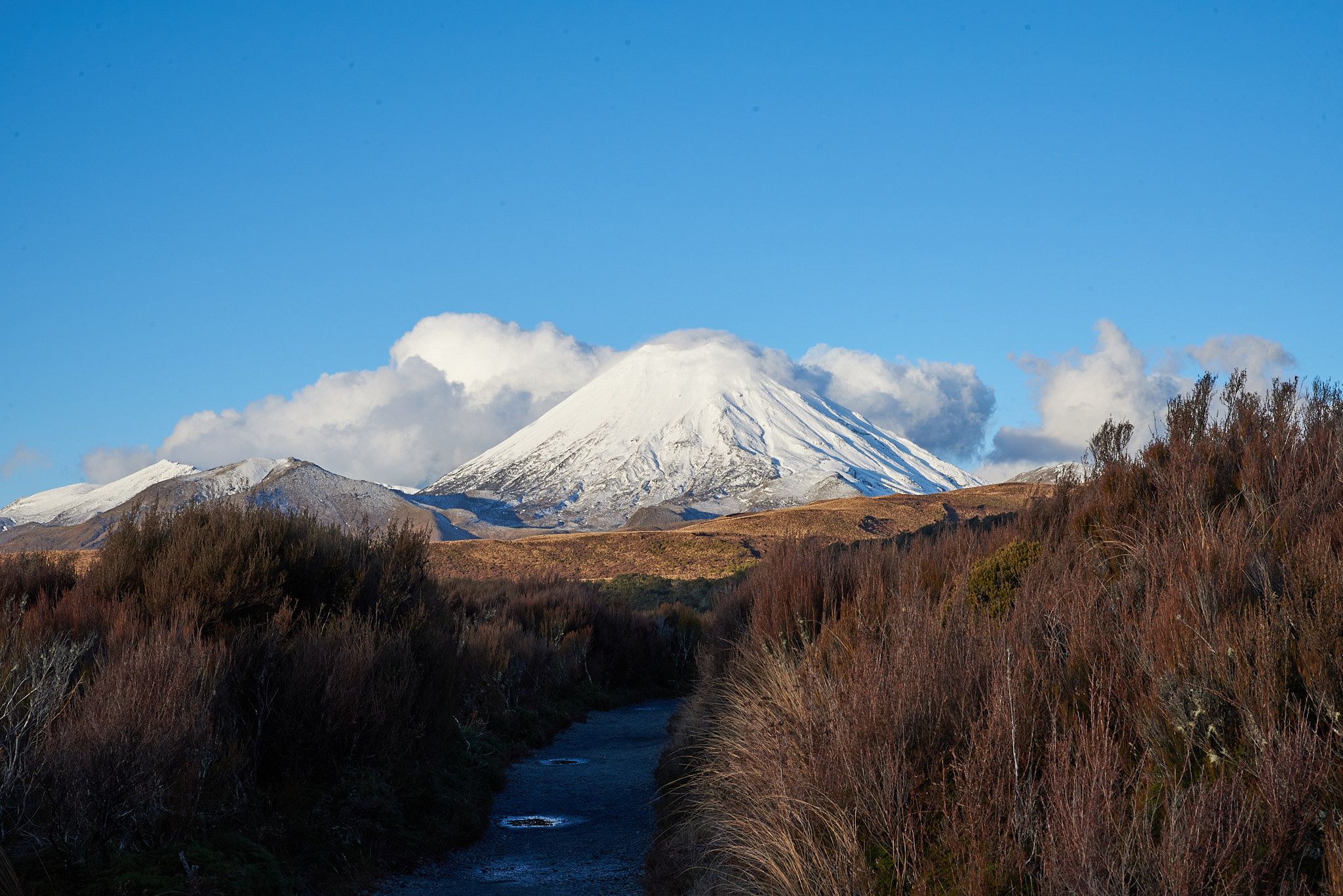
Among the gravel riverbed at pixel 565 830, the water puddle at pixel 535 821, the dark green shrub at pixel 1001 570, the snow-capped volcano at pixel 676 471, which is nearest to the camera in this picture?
the gravel riverbed at pixel 565 830

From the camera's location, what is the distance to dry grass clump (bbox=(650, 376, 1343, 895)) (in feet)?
8.89

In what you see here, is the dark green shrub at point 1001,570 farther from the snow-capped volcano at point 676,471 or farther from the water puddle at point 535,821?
the snow-capped volcano at point 676,471

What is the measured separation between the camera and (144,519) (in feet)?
27.5

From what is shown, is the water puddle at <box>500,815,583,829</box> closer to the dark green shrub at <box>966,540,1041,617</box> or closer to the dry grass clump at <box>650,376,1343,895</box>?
the dry grass clump at <box>650,376,1343,895</box>

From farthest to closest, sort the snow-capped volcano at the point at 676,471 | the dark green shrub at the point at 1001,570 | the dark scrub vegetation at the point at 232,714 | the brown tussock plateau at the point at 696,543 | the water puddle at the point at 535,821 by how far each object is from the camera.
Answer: the snow-capped volcano at the point at 676,471, the brown tussock plateau at the point at 696,543, the water puddle at the point at 535,821, the dark green shrub at the point at 1001,570, the dark scrub vegetation at the point at 232,714

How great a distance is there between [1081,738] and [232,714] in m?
5.39

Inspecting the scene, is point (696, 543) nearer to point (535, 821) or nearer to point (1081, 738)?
point (535, 821)

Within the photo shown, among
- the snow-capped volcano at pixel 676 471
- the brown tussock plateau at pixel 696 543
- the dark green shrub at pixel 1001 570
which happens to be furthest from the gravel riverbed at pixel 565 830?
the snow-capped volcano at pixel 676 471

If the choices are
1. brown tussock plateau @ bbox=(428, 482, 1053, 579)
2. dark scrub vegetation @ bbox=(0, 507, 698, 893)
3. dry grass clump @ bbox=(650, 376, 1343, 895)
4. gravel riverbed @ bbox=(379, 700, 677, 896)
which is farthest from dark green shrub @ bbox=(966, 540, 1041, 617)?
brown tussock plateau @ bbox=(428, 482, 1053, 579)

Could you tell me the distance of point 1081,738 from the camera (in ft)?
9.98

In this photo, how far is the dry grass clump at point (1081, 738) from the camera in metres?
2.71

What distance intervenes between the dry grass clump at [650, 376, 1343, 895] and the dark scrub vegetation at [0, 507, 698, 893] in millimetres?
2644

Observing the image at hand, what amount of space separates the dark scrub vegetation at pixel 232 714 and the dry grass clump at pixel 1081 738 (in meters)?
2.64

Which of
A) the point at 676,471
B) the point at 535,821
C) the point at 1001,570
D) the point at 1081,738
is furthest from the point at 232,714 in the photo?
the point at 676,471
